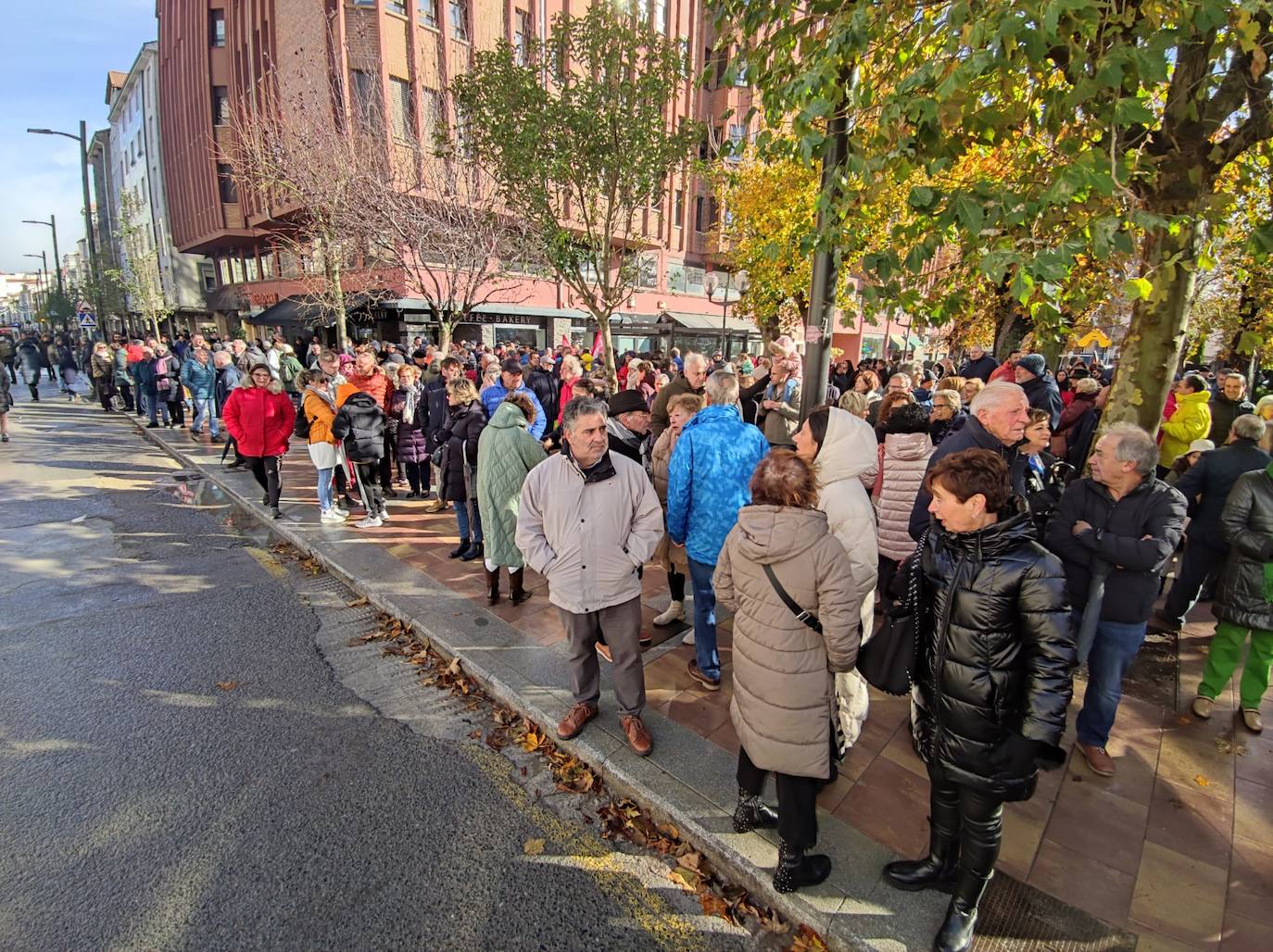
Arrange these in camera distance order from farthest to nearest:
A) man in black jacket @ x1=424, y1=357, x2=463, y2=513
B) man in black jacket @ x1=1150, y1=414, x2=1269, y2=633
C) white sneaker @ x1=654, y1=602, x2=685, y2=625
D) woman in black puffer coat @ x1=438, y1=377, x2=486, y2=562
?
man in black jacket @ x1=424, y1=357, x2=463, y2=513 → woman in black puffer coat @ x1=438, y1=377, x2=486, y2=562 → white sneaker @ x1=654, y1=602, x2=685, y2=625 → man in black jacket @ x1=1150, y1=414, x2=1269, y2=633

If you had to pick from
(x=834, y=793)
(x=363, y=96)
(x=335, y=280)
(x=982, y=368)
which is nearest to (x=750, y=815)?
(x=834, y=793)

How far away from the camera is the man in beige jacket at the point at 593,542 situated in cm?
330

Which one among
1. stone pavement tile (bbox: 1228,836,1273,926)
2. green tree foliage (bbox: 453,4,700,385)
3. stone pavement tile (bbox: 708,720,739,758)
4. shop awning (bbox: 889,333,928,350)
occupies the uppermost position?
green tree foliage (bbox: 453,4,700,385)

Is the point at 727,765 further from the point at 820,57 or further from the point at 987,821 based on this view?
the point at 820,57

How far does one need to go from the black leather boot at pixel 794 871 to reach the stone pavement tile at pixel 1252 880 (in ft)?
5.48

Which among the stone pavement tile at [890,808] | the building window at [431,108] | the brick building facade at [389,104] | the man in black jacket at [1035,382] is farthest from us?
the brick building facade at [389,104]

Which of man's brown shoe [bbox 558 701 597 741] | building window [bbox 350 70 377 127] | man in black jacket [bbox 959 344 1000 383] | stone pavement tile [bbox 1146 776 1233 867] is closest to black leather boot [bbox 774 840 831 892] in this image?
man's brown shoe [bbox 558 701 597 741]

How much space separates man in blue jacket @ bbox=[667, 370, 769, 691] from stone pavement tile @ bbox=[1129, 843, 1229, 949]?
2.15 meters

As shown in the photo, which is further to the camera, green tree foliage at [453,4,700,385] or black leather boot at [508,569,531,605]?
green tree foliage at [453,4,700,385]

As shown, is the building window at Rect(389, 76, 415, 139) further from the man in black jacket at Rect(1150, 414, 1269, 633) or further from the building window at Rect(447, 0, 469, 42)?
the man in black jacket at Rect(1150, 414, 1269, 633)

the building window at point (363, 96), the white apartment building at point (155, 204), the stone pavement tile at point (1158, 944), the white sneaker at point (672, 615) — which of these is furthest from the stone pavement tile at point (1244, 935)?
the white apartment building at point (155, 204)

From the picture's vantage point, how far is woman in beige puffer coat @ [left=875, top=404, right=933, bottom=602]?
4.00m

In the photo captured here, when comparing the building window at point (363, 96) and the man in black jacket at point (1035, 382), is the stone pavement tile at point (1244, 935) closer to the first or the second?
the man in black jacket at point (1035, 382)

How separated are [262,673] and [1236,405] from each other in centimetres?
1045
